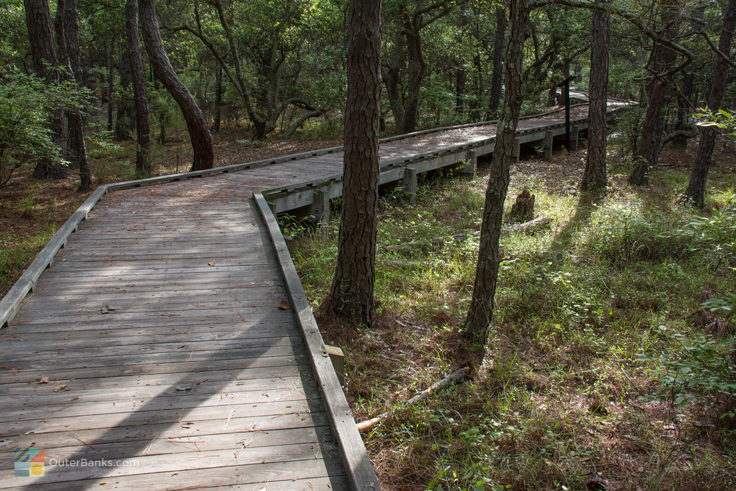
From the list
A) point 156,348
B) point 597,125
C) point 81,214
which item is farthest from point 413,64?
point 156,348

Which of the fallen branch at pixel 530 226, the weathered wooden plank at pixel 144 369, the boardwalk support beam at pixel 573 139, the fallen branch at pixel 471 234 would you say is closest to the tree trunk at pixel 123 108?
the fallen branch at pixel 471 234

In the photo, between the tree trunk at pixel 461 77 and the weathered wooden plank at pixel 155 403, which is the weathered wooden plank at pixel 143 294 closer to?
the weathered wooden plank at pixel 155 403

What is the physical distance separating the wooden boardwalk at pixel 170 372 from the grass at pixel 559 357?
1024 mm

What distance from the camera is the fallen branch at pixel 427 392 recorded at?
167 inches

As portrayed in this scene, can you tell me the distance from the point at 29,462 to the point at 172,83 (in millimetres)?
11283

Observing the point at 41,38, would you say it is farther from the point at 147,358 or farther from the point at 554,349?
the point at 554,349

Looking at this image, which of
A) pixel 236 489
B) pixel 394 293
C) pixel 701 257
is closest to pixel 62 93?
pixel 394 293

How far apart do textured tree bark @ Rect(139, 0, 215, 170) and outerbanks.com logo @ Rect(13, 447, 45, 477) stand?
429 inches

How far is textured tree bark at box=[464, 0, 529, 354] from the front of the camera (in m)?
4.79

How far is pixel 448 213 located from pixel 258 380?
823 centimetres

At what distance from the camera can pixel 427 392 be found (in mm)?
4715

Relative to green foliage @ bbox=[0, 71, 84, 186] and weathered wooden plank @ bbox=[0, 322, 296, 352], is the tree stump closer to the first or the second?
weathered wooden plank @ bbox=[0, 322, 296, 352]

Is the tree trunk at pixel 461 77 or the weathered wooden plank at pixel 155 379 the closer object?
the weathered wooden plank at pixel 155 379

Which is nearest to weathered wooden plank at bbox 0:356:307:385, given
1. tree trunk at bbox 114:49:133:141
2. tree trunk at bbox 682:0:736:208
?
tree trunk at bbox 682:0:736:208
